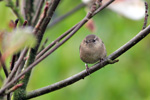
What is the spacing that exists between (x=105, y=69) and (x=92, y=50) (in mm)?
288

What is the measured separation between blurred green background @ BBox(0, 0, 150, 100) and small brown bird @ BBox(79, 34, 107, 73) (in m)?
0.14

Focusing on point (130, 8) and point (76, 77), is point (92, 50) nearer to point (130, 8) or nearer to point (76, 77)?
point (130, 8)

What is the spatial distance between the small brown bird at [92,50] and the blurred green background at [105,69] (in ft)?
0.46

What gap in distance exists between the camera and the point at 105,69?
3.62 m

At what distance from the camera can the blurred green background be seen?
3611 millimetres

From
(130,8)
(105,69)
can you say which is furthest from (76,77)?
(105,69)

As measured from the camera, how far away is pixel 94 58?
337 centimetres

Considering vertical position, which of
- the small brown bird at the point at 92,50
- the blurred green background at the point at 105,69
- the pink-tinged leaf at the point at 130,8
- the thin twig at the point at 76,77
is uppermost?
the thin twig at the point at 76,77

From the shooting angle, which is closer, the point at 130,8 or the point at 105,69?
the point at 130,8

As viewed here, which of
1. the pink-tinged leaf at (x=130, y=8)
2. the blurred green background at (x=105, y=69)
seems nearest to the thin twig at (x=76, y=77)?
the pink-tinged leaf at (x=130, y=8)

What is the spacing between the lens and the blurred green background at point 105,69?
3611 millimetres

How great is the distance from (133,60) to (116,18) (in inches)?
22.9

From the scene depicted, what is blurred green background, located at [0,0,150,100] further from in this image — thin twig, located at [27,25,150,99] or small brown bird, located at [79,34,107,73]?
thin twig, located at [27,25,150,99]

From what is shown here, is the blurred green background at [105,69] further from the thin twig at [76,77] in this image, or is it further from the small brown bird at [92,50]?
the thin twig at [76,77]
